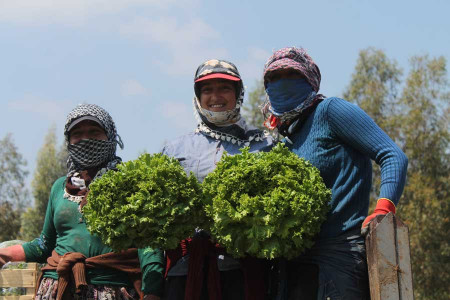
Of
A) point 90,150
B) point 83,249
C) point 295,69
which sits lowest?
point 83,249

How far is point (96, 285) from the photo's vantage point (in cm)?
555

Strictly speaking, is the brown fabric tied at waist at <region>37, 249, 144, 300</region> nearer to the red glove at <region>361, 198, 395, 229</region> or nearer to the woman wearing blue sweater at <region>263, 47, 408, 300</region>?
the woman wearing blue sweater at <region>263, 47, 408, 300</region>

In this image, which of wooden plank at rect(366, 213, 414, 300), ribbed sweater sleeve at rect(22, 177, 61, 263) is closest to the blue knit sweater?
wooden plank at rect(366, 213, 414, 300)

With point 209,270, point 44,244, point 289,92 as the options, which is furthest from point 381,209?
point 44,244

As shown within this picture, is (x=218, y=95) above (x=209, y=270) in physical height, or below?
above

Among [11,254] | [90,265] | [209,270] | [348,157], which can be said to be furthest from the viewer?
[11,254]

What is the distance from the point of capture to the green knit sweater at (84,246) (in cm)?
530

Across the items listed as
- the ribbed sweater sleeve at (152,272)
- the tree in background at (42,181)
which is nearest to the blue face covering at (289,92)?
the ribbed sweater sleeve at (152,272)

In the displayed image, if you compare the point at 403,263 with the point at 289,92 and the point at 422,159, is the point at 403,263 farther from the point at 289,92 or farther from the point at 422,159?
the point at 422,159

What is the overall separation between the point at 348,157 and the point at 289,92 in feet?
2.23

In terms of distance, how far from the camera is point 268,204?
4.18 m

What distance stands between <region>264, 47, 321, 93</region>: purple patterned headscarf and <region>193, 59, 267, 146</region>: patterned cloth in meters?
0.73

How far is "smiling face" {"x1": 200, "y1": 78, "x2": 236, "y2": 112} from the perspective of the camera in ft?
18.6

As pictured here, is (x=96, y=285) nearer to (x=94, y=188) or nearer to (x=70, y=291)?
(x=70, y=291)
